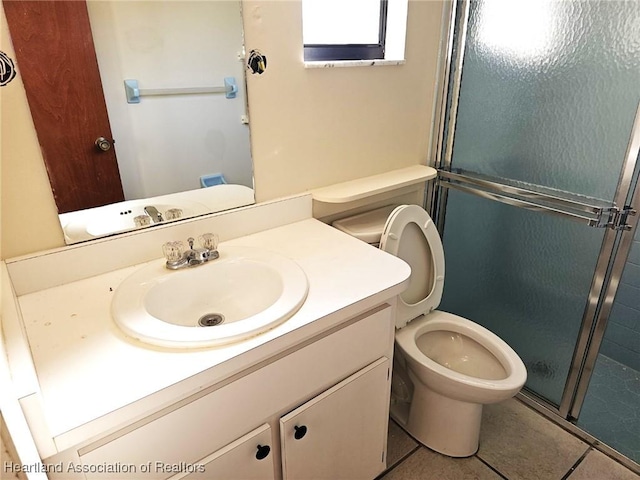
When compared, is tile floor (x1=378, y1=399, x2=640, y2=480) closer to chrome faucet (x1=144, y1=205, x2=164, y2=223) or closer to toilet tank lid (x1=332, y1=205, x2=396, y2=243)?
toilet tank lid (x1=332, y1=205, x2=396, y2=243)

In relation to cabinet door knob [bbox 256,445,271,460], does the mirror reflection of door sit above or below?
above

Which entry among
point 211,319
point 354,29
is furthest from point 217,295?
point 354,29

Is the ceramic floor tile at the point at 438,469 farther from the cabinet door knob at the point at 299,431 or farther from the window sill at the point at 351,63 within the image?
the window sill at the point at 351,63

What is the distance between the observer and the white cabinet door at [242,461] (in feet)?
2.79

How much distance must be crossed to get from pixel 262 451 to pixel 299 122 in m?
0.97

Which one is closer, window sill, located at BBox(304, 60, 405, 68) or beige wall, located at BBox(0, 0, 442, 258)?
beige wall, located at BBox(0, 0, 442, 258)

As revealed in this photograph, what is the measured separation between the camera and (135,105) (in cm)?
107

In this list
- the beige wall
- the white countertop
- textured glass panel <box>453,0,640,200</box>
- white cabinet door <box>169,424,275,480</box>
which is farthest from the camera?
textured glass panel <box>453,0,640,200</box>

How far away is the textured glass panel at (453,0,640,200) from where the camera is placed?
1.23 metres

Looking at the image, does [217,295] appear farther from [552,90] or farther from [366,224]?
[552,90]

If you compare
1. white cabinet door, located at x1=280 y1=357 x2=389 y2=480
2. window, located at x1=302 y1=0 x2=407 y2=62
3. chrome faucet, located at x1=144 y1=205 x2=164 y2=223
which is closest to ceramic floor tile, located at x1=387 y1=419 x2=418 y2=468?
white cabinet door, located at x1=280 y1=357 x2=389 y2=480

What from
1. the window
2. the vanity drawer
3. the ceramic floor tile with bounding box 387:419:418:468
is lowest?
the ceramic floor tile with bounding box 387:419:418:468

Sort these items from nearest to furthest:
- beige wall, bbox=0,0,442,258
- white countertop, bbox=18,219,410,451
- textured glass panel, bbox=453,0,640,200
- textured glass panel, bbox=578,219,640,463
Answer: white countertop, bbox=18,219,410,451 < beige wall, bbox=0,0,442,258 < textured glass panel, bbox=453,0,640,200 < textured glass panel, bbox=578,219,640,463

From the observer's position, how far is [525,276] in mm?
1648
